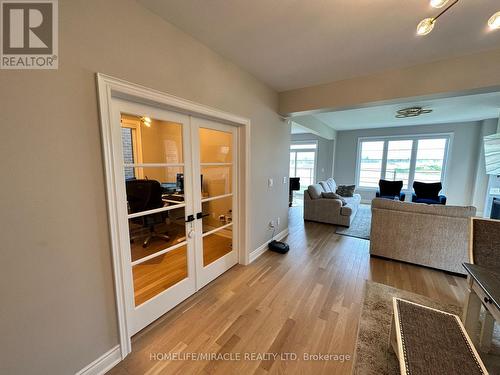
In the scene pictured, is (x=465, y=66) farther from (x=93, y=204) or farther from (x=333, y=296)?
(x=93, y=204)

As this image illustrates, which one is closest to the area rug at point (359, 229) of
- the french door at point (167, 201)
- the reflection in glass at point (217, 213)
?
the reflection in glass at point (217, 213)

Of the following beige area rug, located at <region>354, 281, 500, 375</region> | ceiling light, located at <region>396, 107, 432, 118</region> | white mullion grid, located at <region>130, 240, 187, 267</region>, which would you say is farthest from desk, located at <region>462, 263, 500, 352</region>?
ceiling light, located at <region>396, 107, 432, 118</region>

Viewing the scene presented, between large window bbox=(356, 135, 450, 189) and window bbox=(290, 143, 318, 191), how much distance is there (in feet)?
5.65

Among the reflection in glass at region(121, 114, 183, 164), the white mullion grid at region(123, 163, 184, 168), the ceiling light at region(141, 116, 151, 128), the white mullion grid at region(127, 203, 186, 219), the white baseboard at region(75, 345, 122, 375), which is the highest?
the ceiling light at region(141, 116, 151, 128)

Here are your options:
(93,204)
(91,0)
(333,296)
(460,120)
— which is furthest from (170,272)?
(460,120)

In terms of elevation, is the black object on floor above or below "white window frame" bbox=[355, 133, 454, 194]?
below

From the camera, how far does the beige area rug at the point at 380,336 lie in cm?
144

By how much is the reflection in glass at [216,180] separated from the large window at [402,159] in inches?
253

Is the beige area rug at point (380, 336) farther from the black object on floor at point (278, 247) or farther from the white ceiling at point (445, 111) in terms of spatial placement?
the white ceiling at point (445, 111)

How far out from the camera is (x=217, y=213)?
8.28 feet

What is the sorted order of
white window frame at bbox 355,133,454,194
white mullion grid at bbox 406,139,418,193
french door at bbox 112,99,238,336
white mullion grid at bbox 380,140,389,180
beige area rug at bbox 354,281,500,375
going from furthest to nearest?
white mullion grid at bbox 380,140,389,180
white mullion grid at bbox 406,139,418,193
white window frame at bbox 355,133,454,194
french door at bbox 112,99,238,336
beige area rug at bbox 354,281,500,375

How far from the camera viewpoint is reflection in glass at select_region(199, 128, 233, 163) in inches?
87.7

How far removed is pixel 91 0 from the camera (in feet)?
3.89

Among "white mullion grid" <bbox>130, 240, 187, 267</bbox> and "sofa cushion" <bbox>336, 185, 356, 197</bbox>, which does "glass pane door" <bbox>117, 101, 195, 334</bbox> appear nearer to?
"white mullion grid" <bbox>130, 240, 187, 267</bbox>
